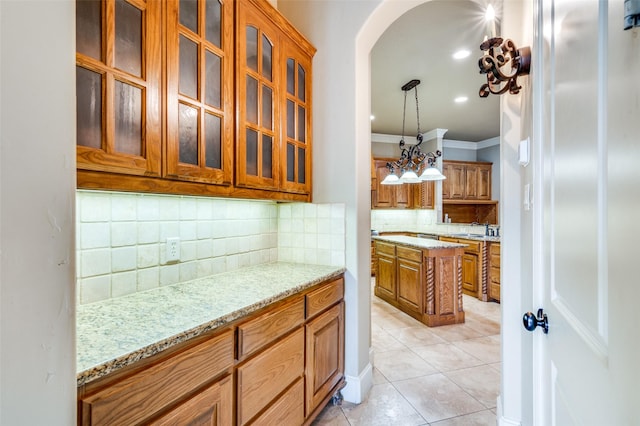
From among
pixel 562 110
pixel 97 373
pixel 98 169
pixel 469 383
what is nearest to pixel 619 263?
pixel 562 110

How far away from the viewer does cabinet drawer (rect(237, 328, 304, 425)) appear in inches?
47.9

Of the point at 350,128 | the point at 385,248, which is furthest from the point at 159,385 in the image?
the point at 385,248

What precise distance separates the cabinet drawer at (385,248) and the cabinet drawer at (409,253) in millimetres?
98

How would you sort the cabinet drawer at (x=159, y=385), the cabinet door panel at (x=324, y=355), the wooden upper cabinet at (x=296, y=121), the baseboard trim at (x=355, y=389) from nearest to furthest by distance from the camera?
the cabinet drawer at (x=159, y=385), the cabinet door panel at (x=324, y=355), the wooden upper cabinet at (x=296, y=121), the baseboard trim at (x=355, y=389)

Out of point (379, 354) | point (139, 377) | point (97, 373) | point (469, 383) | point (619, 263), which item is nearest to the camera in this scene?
point (619, 263)

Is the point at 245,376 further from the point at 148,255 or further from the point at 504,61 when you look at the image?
the point at 504,61

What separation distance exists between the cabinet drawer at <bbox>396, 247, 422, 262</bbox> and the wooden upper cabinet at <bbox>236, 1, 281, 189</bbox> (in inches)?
92.6

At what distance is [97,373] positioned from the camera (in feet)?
2.42

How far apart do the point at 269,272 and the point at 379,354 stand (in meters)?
1.56

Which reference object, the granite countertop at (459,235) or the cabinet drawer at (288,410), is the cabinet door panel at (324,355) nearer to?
the cabinet drawer at (288,410)

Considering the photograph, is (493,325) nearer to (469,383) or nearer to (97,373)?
(469,383)

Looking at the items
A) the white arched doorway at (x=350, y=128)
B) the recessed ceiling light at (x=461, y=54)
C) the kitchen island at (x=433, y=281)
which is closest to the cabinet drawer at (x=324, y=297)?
the white arched doorway at (x=350, y=128)

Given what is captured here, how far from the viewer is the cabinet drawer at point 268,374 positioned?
122 cm

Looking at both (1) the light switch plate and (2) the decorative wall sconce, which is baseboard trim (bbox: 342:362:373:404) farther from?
(2) the decorative wall sconce
